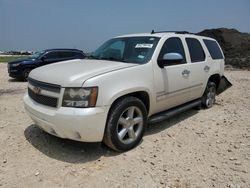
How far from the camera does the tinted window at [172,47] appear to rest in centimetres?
527

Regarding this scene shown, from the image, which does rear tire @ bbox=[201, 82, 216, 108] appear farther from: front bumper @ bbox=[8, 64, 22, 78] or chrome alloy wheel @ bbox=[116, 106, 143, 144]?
front bumper @ bbox=[8, 64, 22, 78]

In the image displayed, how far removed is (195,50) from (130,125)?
2725 millimetres

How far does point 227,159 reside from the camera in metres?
4.42

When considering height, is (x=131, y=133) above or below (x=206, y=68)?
below

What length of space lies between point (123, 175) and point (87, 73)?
1.50 metres

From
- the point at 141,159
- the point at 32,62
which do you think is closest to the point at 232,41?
the point at 32,62

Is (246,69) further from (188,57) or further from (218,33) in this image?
(188,57)

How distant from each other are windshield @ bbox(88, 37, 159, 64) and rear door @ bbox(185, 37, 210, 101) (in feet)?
3.77

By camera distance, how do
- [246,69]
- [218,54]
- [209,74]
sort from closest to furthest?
[209,74] → [218,54] → [246,69]

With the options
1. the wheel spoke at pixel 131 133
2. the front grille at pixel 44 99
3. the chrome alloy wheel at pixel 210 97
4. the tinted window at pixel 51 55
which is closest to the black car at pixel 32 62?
the tinted window at pixel 51 55

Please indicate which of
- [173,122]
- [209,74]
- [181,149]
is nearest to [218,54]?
[209,74]

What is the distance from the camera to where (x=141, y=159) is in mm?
4352

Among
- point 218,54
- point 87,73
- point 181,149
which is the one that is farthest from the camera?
point 218,54

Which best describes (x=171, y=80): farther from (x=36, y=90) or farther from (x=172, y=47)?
(x=36, y=90)
